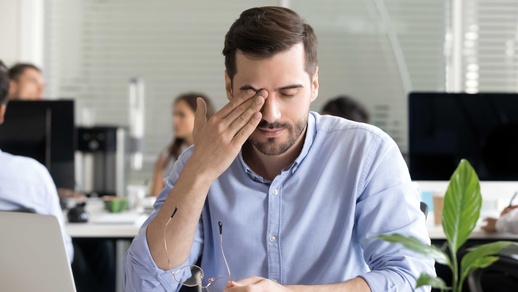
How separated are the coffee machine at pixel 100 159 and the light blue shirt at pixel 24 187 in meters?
3.24

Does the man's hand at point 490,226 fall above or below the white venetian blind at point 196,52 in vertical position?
below

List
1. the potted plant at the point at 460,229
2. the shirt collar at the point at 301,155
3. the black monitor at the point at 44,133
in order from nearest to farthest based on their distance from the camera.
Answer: the potted plant at the point at 460,229
the shirt collar at the point at 301,155
the black monitor at the point at 44,133

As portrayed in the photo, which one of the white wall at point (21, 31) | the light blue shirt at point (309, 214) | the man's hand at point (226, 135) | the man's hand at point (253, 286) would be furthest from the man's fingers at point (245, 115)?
the white wall at point (21, 31)

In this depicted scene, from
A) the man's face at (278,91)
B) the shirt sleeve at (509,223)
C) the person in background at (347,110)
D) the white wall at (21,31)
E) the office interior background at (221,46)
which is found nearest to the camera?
the man's face at (278,91)

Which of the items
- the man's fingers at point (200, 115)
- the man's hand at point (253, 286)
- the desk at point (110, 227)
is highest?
the man's fingers at point (200, 115)

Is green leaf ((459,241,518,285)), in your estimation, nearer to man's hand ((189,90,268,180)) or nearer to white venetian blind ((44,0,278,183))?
man's hand ((189,90,268,180))

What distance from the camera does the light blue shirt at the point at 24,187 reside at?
2963 millimetres

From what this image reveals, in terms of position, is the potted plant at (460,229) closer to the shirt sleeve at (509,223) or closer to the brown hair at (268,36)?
the brown hair at (268,36)

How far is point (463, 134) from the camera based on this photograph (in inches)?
150

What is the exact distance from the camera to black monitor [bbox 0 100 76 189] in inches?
149

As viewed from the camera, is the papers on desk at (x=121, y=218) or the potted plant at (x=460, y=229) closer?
the potted plant at (x=460, y=229)

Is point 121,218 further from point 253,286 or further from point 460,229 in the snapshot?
point 460,229

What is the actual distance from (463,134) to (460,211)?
2.76 m

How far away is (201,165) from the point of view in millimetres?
1857
